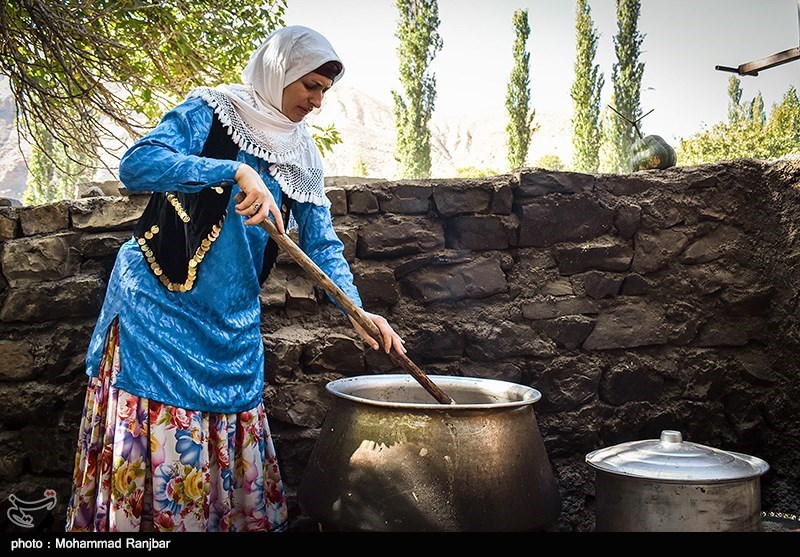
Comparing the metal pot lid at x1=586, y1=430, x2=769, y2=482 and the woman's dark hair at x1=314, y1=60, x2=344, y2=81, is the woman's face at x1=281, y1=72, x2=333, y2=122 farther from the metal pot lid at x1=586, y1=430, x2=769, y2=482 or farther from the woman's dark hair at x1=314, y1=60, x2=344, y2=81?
the metal pot lid at x1=586, y1=430, x2=769, y2=482

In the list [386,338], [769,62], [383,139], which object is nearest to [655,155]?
[769,62]

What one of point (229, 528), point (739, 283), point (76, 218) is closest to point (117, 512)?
point (229, 528)

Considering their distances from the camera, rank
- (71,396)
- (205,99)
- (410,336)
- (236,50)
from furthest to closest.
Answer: (236,50) → (410,336) → (71,396) → (205,99)

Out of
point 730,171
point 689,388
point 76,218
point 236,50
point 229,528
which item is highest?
point 236,50

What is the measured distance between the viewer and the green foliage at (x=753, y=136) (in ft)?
43.9

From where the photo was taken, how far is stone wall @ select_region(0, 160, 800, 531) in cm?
262

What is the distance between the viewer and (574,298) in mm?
2854

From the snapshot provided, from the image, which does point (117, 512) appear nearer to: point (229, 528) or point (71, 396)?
point (229, 528)

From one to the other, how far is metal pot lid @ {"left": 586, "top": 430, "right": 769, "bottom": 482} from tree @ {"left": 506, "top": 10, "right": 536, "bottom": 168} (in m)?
18.8

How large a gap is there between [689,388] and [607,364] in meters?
0.38

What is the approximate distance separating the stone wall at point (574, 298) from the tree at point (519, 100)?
1775 cm

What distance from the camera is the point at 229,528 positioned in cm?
188

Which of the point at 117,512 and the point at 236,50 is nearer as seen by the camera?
the point at 117,512

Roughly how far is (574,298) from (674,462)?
3.45ft
